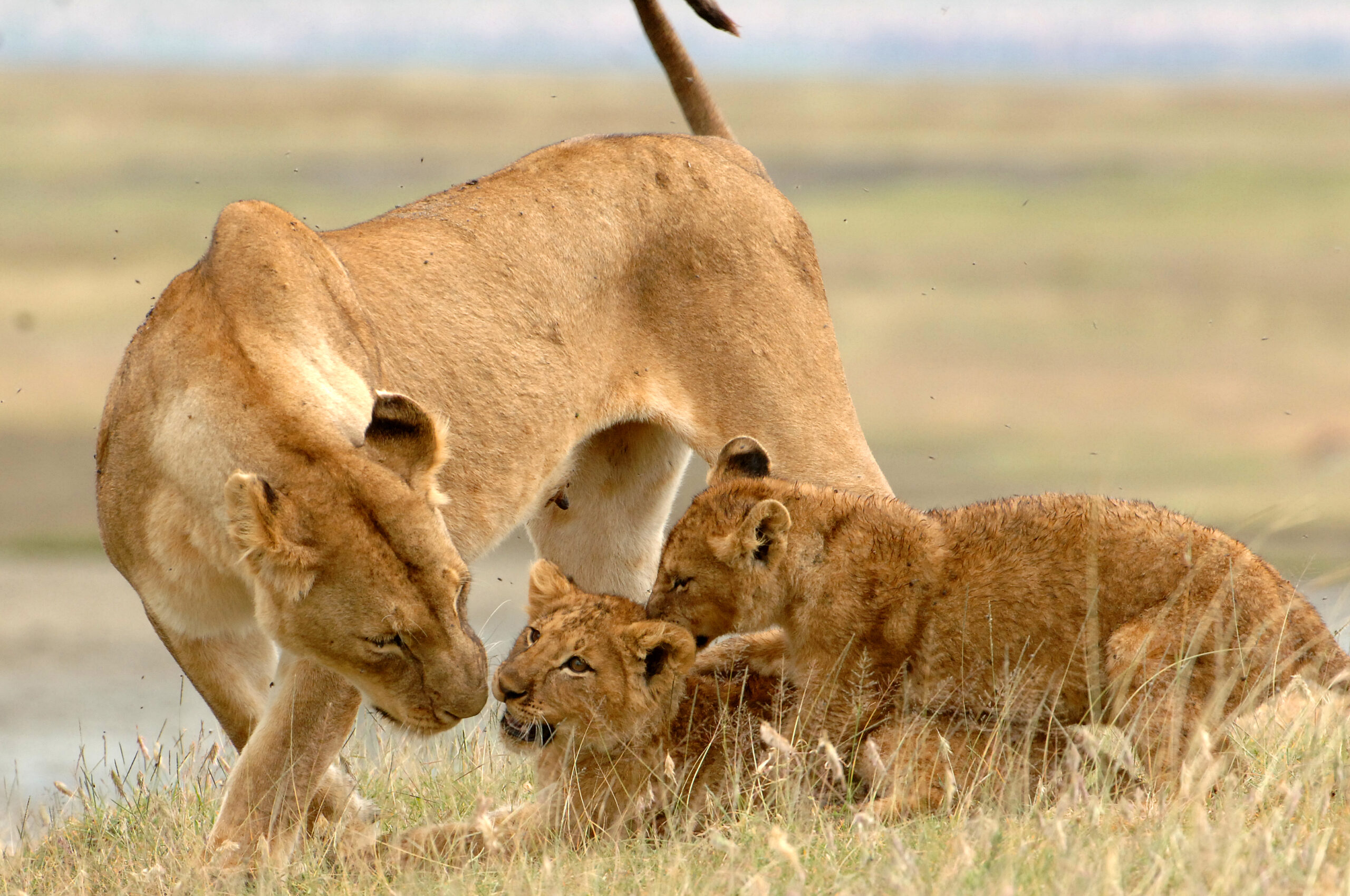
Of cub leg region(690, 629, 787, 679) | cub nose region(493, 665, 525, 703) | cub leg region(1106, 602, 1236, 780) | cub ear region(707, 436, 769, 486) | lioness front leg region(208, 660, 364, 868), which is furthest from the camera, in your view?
cub ear region(707, 436, 769, 486)

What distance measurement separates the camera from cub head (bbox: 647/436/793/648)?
4.28 metres

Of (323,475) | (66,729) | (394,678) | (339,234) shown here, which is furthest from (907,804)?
(66,729)

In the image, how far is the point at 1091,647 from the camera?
4152mm

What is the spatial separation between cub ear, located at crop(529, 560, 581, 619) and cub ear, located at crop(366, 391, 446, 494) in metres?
0.65

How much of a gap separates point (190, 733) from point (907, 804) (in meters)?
3.90

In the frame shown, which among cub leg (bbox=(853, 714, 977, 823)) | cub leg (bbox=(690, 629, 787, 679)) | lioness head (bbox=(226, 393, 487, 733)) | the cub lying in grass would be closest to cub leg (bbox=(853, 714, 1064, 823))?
cub leg (bbox=(853, 714, 977, 823))

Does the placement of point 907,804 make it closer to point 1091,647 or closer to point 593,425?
point 1091,647

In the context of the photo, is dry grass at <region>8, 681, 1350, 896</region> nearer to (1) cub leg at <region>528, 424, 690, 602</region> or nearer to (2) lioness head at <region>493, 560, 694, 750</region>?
(2) lioness head at <region>493, 560, 694, 750</region>

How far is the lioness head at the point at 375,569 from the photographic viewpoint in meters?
3.76

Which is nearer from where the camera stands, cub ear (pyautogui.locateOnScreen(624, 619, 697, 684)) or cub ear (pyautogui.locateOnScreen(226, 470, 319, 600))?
cub ear (pyautogui.locateOnScreen(226, 470, 319, 600))

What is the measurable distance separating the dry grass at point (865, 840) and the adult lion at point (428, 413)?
375mm

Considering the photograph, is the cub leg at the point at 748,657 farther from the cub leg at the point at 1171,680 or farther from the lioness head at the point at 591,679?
the cub leg at the point at 1171,680

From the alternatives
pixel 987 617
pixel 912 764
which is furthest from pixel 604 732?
pixel 987 617

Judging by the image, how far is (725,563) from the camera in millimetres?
4312
